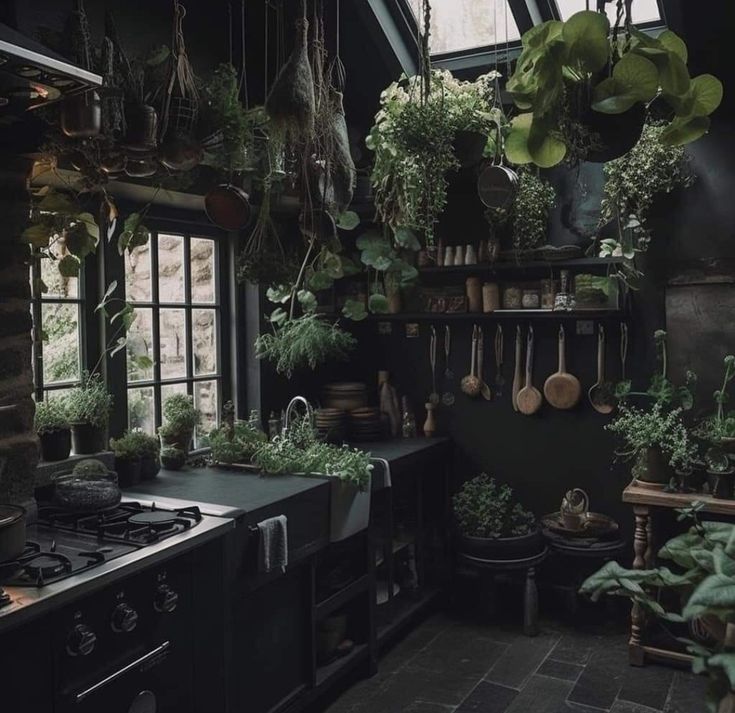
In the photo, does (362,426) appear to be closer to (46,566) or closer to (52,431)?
(52,431)

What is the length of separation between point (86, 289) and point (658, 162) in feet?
9.01

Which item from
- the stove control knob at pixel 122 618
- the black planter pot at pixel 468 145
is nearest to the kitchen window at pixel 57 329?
the stove control knob at pixel 122 618

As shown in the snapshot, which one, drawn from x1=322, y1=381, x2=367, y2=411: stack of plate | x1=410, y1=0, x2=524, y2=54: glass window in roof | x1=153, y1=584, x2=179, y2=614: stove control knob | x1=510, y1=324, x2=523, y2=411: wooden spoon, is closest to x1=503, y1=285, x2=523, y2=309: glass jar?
x1=510, y1=324, x2=523, y2=411: wooden spoon

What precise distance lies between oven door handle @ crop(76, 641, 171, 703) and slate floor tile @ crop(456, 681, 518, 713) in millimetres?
1462

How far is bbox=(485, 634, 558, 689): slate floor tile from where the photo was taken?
3.61 m

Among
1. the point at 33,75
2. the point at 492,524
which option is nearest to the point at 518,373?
the point at 492,524

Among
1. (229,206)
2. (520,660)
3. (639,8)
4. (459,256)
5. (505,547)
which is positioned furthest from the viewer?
(459,256)

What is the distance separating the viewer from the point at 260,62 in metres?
4.07

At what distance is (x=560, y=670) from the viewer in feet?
12.1

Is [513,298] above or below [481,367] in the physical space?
above

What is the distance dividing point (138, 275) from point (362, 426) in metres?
1.44

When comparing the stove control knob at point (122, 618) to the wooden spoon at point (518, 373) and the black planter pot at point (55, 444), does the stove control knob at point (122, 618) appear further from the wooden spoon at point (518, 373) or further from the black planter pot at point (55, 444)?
the wooden spoon at point (518, 373)

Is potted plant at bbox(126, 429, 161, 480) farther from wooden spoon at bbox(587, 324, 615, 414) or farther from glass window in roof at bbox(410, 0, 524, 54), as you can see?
glass window in roof at bbox(410, 0, 524, 54)

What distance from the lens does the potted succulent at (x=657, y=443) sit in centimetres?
370
